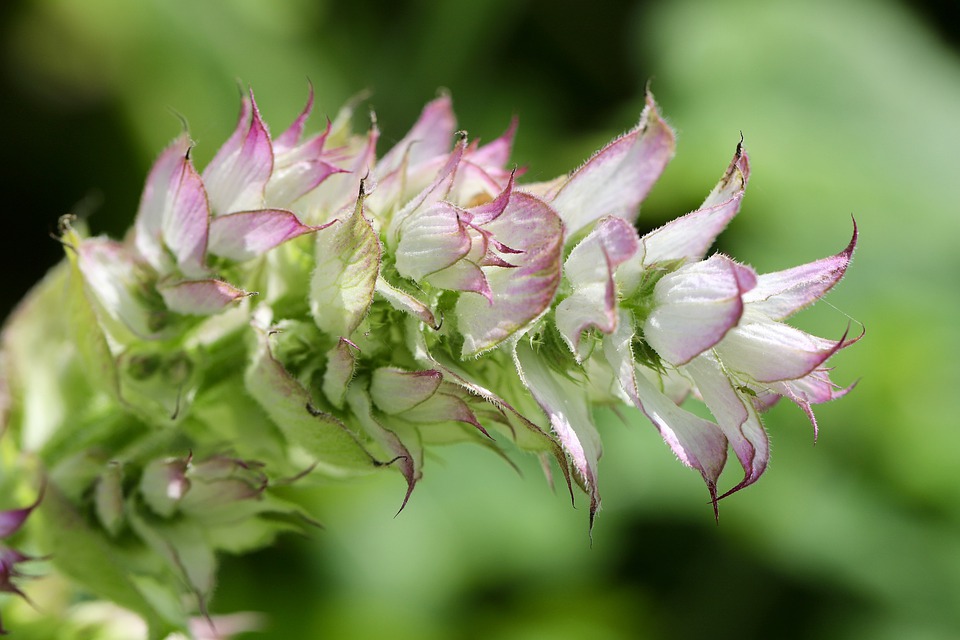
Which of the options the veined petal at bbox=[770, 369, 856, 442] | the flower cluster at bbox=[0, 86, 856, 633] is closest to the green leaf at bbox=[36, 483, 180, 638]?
the flower cluster at bbox=[0, 86, 856, 633]

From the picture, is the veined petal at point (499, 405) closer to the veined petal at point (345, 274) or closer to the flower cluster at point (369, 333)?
the flower cluster at point (369, 333)

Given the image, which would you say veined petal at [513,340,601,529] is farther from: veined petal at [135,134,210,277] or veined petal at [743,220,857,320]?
veined petal at [135,134,210,277]

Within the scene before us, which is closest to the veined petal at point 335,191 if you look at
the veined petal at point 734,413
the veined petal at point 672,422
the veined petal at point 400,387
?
the veined petal at point 400,387

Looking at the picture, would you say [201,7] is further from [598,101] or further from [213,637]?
[213,637]

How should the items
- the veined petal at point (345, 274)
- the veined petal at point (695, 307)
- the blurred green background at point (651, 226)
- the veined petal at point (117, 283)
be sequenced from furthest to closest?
the blurred green background at point (651, 226)
the veined petal at point (117, 283)
the veined petal at point (345, 274)
the veined petal at point (695, 307)

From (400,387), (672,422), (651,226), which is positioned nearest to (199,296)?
(400,387)

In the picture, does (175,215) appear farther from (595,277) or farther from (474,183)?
(595,277)
